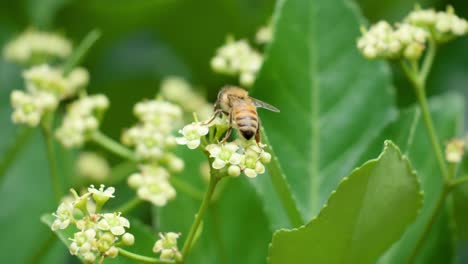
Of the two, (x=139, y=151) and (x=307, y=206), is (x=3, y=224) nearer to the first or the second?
(x=139, y=151)

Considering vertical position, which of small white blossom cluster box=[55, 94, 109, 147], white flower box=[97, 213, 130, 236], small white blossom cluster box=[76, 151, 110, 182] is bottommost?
white flower box=[97, 213, 130, 236]

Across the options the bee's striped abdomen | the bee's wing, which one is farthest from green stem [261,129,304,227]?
the bee's wing

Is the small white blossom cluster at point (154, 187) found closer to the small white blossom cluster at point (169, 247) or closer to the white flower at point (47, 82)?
the small white blossom cluster at point (169, 247)

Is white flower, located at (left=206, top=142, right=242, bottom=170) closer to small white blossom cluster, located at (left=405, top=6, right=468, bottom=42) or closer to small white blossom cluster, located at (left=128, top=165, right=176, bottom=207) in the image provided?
small white blossom cluster, located at (left=128, top=165, right=176, bottom=207)

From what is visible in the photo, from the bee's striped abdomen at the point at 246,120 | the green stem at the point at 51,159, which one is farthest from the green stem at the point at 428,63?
the green stem at the point at 51,159

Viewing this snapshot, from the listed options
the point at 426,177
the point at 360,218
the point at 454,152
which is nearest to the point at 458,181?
the point at 454,152

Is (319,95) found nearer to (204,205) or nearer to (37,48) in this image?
(204,205)

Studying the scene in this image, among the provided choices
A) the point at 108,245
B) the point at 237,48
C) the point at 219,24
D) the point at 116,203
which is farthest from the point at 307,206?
the point at 219,24
